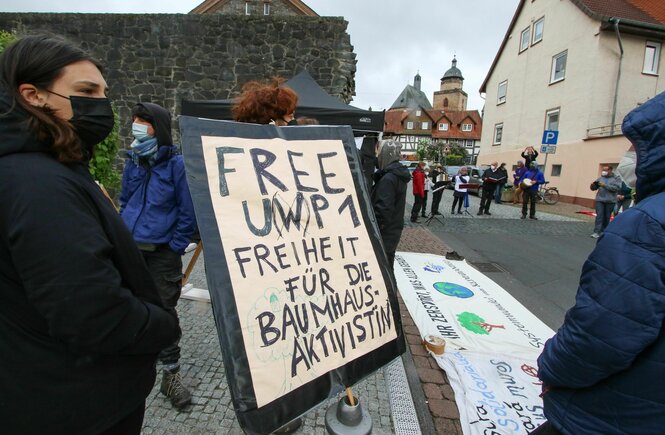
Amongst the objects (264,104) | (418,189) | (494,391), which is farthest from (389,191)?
(418,189)

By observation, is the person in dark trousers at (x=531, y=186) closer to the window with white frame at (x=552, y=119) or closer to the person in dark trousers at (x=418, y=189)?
the person in dark trousers at (x=418, y=189)

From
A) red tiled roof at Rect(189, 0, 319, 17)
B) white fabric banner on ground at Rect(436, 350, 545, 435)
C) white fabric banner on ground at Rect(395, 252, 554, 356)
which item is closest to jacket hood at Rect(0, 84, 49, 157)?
white fabric banner on ground at Rect(436, 350, 545, 435)

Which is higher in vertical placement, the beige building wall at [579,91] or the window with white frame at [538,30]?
the window with white frame at [538,30]

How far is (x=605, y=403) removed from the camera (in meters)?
1.21

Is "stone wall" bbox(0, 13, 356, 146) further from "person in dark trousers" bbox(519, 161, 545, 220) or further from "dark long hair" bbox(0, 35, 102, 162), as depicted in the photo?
"dark long hair" bbox(0, 35, 102, 162)

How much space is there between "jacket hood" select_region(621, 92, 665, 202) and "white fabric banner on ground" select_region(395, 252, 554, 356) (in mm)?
2292

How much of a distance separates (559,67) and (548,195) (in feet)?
24.5

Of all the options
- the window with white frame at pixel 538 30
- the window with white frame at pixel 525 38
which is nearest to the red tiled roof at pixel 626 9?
the window with white frame at pixel 538 30

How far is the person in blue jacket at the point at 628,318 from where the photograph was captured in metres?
1.08

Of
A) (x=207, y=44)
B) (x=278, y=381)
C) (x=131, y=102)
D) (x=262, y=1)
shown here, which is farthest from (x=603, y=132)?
(x=262, y=1)

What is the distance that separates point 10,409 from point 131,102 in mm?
9463

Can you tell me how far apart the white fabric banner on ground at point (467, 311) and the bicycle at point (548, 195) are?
13194mm

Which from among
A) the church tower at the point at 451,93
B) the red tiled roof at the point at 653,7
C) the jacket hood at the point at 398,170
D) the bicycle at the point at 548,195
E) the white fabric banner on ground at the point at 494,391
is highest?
the church tower at the point at 451,93

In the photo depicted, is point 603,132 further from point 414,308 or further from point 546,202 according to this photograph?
point 414,308
